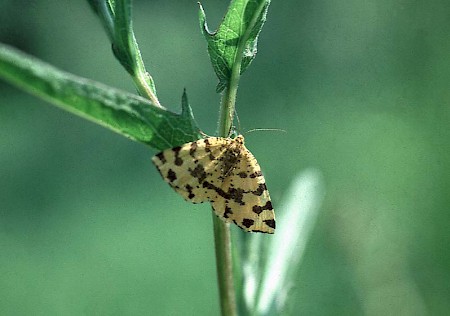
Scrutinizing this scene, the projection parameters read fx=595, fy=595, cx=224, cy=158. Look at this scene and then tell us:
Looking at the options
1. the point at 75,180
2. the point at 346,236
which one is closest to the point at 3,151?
the point at 75,180

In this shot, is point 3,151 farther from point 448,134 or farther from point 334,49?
point 448,134

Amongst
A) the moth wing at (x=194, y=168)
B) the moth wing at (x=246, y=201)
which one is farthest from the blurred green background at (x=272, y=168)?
A: the moth wing at (x=194, y=168)

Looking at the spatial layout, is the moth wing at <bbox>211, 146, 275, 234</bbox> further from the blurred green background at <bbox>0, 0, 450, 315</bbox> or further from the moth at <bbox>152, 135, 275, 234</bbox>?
the blurred green background at <bbox>0, 0, 450, 315</bbox>

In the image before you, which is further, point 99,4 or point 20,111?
point 20,111

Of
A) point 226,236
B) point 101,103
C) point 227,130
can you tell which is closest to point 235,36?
point 227,130

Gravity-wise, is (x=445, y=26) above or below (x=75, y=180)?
above

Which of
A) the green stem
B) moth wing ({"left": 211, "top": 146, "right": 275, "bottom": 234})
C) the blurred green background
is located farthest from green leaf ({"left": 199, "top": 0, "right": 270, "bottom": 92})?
the blurred green background

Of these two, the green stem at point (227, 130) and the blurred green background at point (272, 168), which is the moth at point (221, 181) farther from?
the blurred green background at point (272, 168)
